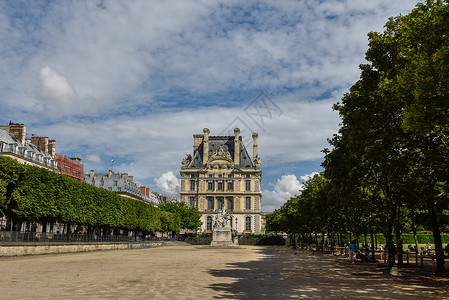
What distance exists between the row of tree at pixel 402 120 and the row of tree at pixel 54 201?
25.4m

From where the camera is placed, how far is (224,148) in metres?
114

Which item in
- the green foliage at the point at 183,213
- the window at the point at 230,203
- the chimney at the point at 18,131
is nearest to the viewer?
the chimney at the point at 18,131

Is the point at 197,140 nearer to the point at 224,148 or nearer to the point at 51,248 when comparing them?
the point at 224,148

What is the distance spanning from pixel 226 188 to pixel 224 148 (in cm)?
1260

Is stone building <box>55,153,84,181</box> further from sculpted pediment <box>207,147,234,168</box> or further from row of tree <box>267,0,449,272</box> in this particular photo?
row of tree <box>267,0,449,272</box>

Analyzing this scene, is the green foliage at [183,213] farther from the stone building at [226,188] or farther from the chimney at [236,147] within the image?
the chimney at [236,147]

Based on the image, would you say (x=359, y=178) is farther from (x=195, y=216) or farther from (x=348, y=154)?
(x=195, y=216)

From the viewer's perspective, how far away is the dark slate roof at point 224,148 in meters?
112

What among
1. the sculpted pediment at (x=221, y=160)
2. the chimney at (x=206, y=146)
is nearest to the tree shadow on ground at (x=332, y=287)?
the sculpted pediment at (x=221, y=160)

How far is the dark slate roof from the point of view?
112 metres

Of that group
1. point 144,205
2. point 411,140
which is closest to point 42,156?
point 144,205

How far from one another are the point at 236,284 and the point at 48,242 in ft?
84.9

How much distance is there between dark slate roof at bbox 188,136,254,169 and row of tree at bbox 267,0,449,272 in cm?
8553

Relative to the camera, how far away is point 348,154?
66.1ft
